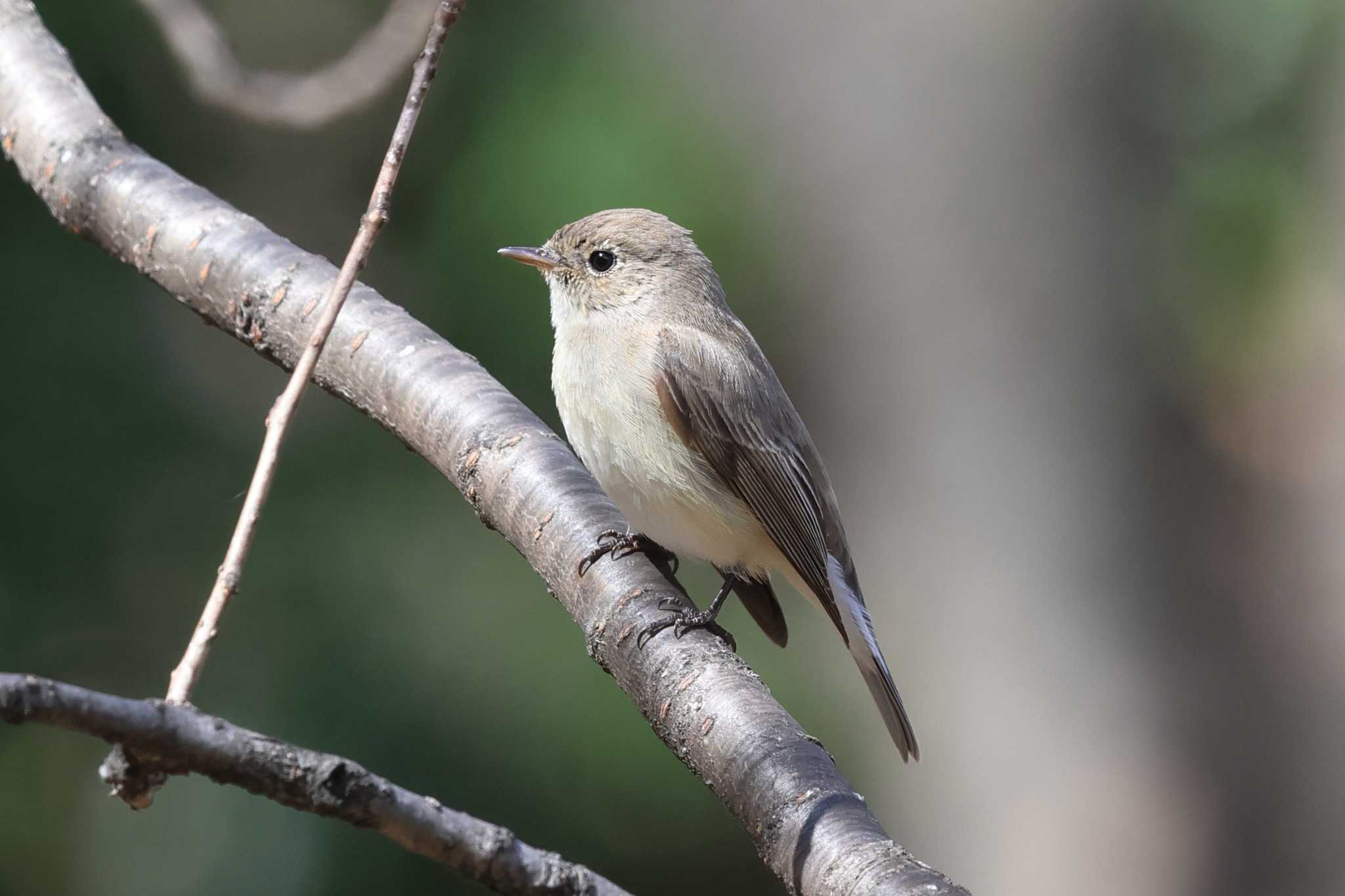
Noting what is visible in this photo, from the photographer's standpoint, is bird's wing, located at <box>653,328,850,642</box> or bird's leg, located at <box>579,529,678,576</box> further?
bird's wing, located at <box>653,328,850,642</box>

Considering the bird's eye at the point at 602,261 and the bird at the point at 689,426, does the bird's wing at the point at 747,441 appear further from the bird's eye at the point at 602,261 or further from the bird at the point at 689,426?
the bird's eye at the point at 602,261

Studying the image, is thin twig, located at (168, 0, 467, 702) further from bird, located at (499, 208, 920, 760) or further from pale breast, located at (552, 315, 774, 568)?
pale breast, located at (552, 315, 774, 568)

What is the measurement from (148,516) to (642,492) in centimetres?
303

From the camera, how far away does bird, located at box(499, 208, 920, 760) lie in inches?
123

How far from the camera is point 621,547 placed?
2723mm

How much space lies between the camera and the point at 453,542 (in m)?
5.45

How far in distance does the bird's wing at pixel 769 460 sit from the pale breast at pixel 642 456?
4 cm

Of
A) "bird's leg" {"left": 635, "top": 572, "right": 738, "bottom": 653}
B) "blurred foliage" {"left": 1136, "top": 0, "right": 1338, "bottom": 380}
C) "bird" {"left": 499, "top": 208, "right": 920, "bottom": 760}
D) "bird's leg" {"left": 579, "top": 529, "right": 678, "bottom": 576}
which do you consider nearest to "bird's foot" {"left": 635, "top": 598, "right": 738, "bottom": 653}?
"bird's leg" {"left": 635, "top": 572, "right": 738, "bottom": 653}

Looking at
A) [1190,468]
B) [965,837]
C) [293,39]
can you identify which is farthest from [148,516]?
[1190,468]

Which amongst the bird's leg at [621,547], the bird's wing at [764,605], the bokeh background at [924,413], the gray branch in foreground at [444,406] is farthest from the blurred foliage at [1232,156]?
the gray branch in foreground at [444,406]

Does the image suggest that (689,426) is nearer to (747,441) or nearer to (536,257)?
(747,441)

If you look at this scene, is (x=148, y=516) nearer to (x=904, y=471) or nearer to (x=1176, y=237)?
(x=904, y=471)

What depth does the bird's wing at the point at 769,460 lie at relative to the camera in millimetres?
3219

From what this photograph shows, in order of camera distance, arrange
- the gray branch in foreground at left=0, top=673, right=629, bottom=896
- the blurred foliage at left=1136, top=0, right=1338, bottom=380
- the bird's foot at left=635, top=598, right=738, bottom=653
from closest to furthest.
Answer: the gray branch in foreground at left=0, top=673, right=629, bottom=896 → the bird's foot at left=635, top=598, right=738, bottom=653 → the blurred foliage at left=1136, top=0, right=1338, bottom=380
